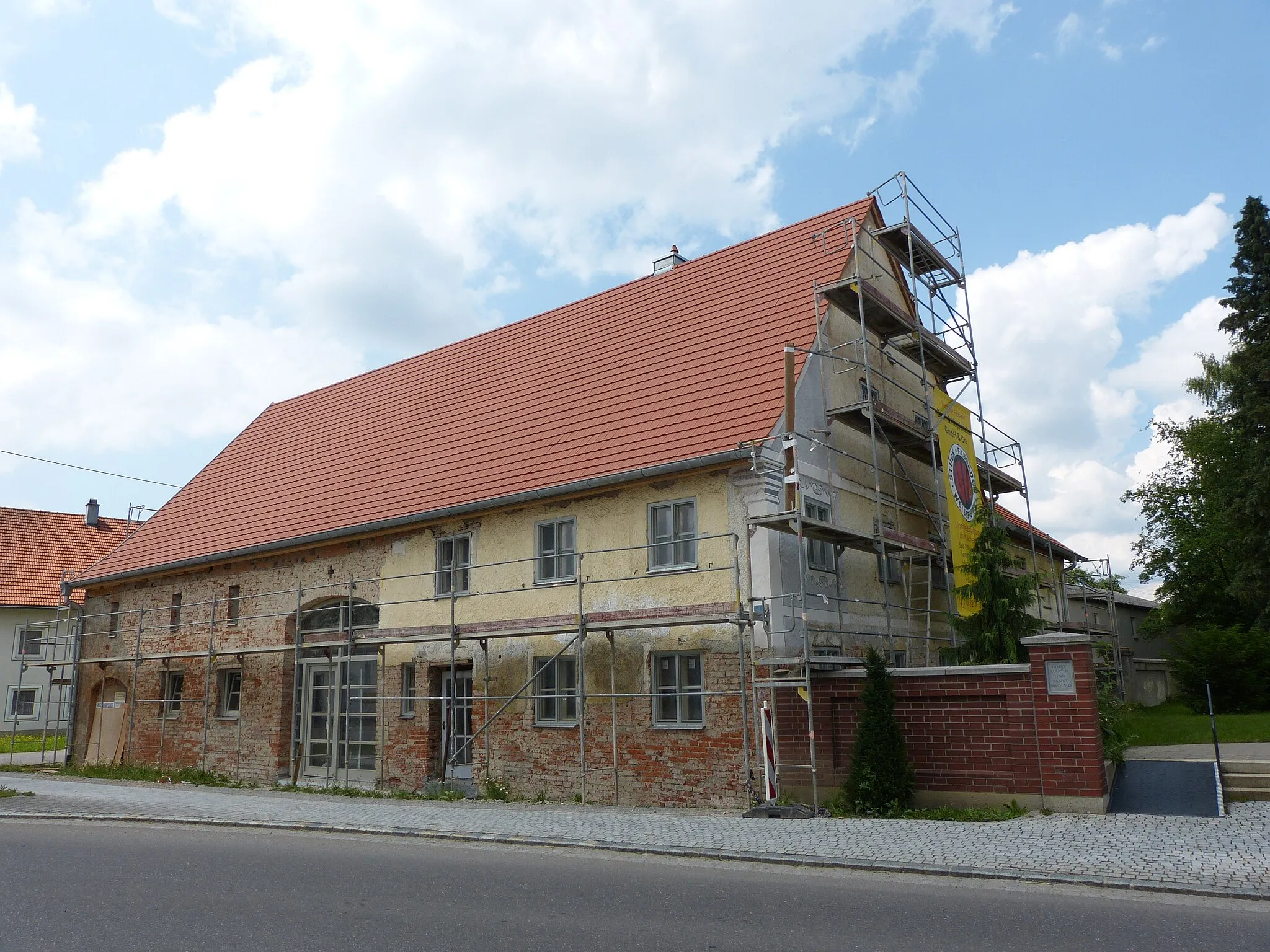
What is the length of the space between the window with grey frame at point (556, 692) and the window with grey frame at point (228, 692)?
7.85 m

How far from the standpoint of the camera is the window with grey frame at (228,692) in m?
19.8

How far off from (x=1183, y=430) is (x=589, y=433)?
3679 cm

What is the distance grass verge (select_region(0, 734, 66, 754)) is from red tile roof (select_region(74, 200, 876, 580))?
1031cm

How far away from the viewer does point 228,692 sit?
20.1 m

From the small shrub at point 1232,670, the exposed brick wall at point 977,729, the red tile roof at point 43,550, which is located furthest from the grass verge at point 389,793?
the red tile roof at point 43,550

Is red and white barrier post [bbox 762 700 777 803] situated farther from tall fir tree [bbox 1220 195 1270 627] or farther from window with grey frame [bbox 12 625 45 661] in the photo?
window with grey frame [bbox 12 625 45 661]

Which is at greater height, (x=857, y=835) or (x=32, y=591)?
(x=32, y=591)

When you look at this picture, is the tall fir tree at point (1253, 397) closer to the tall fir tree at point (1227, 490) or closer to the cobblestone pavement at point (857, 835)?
the tall fir tree at point (1227, 490)

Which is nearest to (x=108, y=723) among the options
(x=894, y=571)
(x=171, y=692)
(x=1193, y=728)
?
(x=171, y=692)

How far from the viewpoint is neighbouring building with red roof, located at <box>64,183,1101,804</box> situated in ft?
44.1

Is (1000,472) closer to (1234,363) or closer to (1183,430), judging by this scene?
(1234,363)

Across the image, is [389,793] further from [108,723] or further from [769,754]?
[108,723]

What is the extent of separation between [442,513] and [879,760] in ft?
26.8

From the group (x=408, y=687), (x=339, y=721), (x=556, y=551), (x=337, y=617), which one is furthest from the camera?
(x=337, y=617)
